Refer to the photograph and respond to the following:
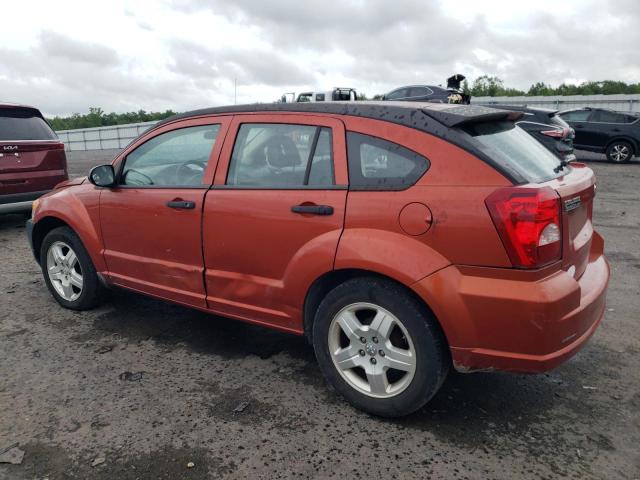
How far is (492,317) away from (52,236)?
3.69 metres

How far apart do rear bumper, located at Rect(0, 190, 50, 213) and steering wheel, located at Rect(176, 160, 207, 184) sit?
4.72m

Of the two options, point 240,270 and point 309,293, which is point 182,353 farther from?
point 309,293

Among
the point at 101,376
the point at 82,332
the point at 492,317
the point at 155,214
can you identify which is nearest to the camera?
the point at 492,317

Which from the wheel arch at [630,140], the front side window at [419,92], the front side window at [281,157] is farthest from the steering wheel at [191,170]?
the front side window at [419,92]

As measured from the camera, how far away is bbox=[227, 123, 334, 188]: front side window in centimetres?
296

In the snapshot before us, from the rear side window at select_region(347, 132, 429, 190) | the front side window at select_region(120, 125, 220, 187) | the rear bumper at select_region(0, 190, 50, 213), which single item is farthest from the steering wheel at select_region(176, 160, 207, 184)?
the rear bumper at select_region(0, 190, 50, 213)

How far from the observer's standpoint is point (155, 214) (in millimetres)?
3637

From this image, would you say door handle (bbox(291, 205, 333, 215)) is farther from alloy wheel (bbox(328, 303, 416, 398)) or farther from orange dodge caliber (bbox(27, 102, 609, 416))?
alloy wheel (bbox(328, 303, 416, 398))

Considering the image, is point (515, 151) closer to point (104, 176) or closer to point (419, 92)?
point (104, 176)

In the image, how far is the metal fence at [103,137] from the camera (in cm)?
3273

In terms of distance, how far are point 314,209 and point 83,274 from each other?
96.2 inches

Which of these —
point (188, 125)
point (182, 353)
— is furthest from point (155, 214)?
point (182, 353)

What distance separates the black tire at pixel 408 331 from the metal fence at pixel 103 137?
101 ft

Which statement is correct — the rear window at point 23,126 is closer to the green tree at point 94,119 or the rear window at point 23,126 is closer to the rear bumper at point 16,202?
the rear bumper at point 16,202
